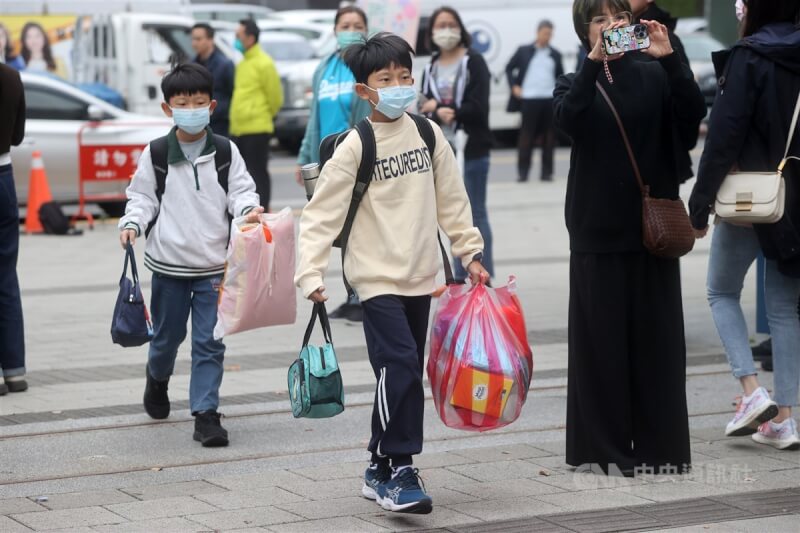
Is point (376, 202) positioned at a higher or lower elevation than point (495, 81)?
higher

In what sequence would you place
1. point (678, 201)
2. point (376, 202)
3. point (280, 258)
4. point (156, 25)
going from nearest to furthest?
point (376, 202) < point (678, 201) < point (280, 258) < point (156, 25)

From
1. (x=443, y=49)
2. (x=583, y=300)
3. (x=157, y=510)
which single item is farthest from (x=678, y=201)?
(x=443, y=49)

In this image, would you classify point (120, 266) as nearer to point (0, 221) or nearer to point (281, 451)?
point (0, 221)

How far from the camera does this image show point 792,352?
241 inches

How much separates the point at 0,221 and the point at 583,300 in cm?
324

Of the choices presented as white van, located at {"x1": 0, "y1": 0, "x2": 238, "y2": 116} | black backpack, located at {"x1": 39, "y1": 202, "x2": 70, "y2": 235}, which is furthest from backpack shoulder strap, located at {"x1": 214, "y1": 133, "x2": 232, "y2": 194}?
white van, located at {"x1": 0, "y1": 0, "x2": 238, "y2": 116}

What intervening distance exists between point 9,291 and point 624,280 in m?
3.38

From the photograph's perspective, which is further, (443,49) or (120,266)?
(120,266)

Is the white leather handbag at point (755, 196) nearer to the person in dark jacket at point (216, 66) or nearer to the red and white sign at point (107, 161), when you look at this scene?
the person in dark jacket at point (216, 66)

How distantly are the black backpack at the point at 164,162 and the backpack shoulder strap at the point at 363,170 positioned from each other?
1.30 m

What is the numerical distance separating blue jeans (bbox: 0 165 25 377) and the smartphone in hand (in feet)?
11.4

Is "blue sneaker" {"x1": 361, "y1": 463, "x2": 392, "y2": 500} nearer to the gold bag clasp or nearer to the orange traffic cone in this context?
the gold bag clasp

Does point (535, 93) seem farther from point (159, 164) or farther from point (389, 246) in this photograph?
point (389, 246)

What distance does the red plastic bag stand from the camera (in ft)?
17.0
